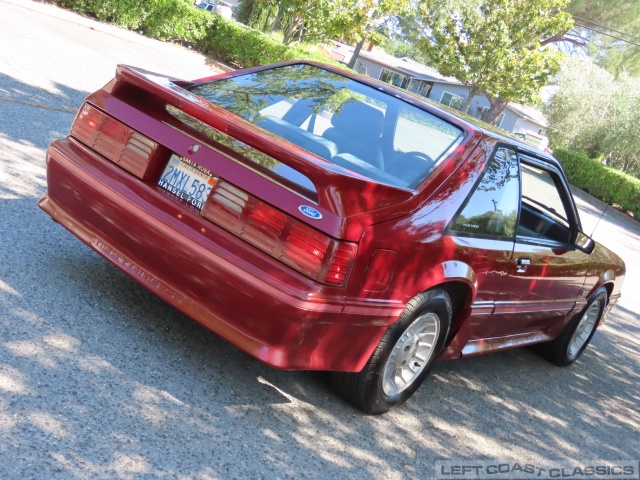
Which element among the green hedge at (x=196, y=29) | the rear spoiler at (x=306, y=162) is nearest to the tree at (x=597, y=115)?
the green hedge at (x=196, y=29)

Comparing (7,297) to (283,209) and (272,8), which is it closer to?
(283,209)

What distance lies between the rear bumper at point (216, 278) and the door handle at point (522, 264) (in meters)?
1.32

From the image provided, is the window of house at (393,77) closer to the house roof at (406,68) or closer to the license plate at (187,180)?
the house roof at (406,68)

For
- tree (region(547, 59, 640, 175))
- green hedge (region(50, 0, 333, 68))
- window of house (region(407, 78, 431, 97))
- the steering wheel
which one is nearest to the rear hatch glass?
the steering wheel

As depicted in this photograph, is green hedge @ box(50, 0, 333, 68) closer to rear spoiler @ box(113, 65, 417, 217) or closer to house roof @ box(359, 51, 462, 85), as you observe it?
rear spoiler @ box(113, 65, 417, 217)

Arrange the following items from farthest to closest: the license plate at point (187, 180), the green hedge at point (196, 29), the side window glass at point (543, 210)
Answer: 1. the green hedge at point (196, 29)
2. the side window glass at point (543, 210)
3. the license plate at point (187, 180)

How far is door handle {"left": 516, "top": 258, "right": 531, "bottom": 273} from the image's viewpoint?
Answer: 15.4ft

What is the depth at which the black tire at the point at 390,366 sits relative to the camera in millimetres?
3791

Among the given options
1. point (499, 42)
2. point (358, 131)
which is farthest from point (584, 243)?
point (499, 42)

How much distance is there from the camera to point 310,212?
3297 mm

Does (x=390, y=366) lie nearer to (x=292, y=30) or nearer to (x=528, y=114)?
(x=292, y=30)

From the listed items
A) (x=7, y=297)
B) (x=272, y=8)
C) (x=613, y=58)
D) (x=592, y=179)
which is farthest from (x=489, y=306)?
(x=613, y=58)

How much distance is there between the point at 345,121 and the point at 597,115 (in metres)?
40.9

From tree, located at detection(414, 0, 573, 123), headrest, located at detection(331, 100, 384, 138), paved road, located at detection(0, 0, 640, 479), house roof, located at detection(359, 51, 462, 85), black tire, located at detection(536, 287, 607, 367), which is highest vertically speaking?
tree, located at detection(414, 0, 573, 123)
